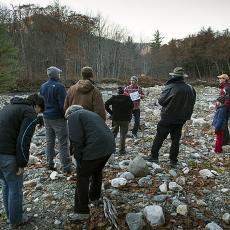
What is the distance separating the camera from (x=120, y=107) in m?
8.41

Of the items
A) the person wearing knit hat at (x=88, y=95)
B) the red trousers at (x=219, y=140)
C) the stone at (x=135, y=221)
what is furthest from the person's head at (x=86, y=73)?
the red trousers at (x=219, y=140)

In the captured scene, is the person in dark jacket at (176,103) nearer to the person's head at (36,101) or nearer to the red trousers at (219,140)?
the red trousers at (219,140)

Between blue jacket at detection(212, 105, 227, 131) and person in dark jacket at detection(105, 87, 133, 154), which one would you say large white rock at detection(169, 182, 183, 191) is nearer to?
person in dark jacket at detection(105, 87, 133, 154)

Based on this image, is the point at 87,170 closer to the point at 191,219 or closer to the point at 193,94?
the point at 191,219

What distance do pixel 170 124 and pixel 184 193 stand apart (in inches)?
65.3

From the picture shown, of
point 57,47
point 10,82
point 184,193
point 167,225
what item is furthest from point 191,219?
point 57,47

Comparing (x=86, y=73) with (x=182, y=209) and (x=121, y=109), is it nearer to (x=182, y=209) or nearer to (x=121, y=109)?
(x=121, y=109)

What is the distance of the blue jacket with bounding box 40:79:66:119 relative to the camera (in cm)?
669

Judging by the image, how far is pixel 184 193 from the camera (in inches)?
235

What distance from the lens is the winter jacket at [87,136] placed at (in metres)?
4.77

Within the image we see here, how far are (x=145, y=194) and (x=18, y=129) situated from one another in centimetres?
249

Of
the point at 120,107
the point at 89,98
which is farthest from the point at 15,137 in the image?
the point at 120,107

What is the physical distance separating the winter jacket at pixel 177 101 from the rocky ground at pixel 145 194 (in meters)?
1.05

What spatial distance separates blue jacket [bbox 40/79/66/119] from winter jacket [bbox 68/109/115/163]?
76.1 inches
